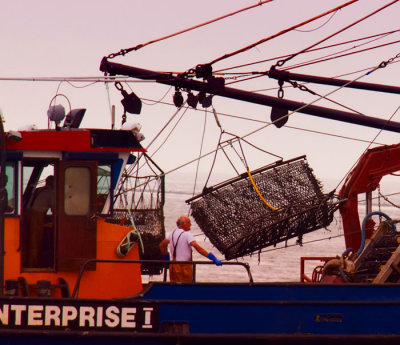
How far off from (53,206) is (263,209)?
171 inches

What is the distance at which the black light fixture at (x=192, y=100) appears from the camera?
1609 cm

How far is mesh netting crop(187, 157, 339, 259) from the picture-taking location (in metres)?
13.9

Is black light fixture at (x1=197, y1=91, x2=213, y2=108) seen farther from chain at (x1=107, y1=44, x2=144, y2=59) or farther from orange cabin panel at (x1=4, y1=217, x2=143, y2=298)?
orange cabin panel at (x1=4, y1=217, x2=143, y2=298)

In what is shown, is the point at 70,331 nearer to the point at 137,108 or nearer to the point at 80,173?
the point at 80,173

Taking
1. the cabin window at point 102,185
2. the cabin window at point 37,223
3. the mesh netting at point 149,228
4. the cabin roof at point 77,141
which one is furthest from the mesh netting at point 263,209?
the cabin window at point 37,223

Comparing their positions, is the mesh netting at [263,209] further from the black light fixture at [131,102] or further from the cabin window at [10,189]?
the cabin window at [10,189]

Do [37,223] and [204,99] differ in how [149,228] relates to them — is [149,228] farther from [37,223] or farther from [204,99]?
[37,223]

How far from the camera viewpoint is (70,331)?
1055cm

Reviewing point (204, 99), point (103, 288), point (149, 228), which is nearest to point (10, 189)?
point (103, 288)

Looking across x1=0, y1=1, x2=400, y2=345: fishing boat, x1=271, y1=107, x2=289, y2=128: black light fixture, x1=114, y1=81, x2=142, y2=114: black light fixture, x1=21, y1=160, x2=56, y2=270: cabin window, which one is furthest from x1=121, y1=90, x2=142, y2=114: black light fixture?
x1=21, y1=160, x2=56, y2=270: cabin window

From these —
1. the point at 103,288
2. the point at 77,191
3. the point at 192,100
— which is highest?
the point at 192,100

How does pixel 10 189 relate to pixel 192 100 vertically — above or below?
below

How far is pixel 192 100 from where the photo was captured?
1614 centimetres

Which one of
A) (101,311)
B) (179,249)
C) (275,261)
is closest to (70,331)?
(101,311)
